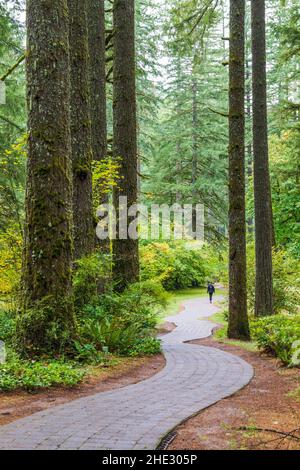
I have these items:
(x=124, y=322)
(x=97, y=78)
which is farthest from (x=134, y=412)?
(x=97, y=78)

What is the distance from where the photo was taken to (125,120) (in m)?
12.3

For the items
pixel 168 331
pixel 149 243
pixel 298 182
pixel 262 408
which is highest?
pixel 298 182

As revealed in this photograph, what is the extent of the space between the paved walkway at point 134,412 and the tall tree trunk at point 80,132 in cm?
350

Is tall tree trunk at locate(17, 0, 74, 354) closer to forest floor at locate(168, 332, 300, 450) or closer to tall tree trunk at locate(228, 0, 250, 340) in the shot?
forest floor at locate(168, 332, 300, 450)

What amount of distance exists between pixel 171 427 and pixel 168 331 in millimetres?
11734

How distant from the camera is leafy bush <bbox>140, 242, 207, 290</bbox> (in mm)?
28531

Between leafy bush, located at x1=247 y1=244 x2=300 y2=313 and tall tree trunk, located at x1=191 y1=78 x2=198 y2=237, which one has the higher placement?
tall tree trunk, located at x1=191 y1=78 x2=198 y2=237

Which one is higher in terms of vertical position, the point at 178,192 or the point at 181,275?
the point at 178,192

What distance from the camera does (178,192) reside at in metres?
32.8

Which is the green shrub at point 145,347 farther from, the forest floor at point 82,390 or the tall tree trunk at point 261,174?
the tall tree trunk at point 261,174

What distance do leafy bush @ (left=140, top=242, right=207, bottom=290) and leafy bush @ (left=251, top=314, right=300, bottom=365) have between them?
16.9 m

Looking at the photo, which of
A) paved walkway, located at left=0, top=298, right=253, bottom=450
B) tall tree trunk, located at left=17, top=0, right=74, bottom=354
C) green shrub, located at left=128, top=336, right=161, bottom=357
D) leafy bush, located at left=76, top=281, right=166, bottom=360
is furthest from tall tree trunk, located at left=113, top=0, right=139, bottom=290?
tall tree trunk, located at left=17, top=0, right=74, bottom=354

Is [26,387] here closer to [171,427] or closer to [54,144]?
[171,427]
